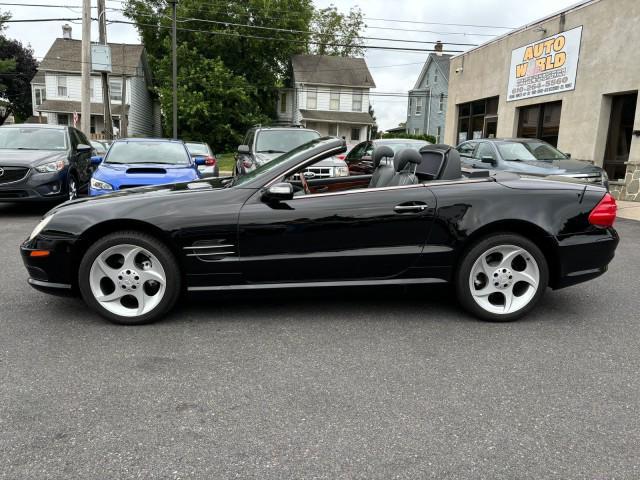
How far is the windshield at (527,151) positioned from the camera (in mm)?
10812

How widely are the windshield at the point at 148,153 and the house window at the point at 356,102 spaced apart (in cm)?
3261

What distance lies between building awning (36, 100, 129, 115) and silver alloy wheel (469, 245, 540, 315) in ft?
→ 118

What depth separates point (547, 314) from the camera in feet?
13.8

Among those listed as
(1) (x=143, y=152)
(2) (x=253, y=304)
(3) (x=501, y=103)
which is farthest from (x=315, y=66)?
(2) (x=253, y=304)

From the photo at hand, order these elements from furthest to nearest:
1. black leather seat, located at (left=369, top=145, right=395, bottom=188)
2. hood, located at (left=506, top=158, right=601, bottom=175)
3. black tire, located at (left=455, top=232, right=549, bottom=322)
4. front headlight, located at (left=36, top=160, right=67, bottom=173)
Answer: hood, located at (left=506, top=158, right=601, bottom=175) → front headlight, located at (left=36, top=160, right=67, bottom=173) → black leather seat, located at (left=369, top=145, right=395, bottom=188) → black tire, located at (left=455, top=232, right=549, bottom=322)

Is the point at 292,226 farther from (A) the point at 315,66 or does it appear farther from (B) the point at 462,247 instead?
(A) the point at 315,66

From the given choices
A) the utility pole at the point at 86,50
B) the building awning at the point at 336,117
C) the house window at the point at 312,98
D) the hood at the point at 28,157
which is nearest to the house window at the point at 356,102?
the building awning at the point at 336,117

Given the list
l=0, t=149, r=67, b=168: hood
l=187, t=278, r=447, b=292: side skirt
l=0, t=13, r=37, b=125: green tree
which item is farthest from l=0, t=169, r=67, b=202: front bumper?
l=0, t=13, r=37, b=125: green tree

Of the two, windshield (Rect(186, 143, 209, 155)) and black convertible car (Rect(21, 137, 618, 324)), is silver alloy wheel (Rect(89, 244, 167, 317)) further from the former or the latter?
windshield (Rect(186, 143, 209, 155))

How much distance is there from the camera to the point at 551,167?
9914mm

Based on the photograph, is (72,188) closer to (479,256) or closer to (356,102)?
(479,256)

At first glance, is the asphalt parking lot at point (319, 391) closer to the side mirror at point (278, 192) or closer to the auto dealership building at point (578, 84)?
the side mirror at point (278, 192)

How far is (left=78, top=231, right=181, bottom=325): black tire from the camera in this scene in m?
3.66

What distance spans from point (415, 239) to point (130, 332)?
2181mm
